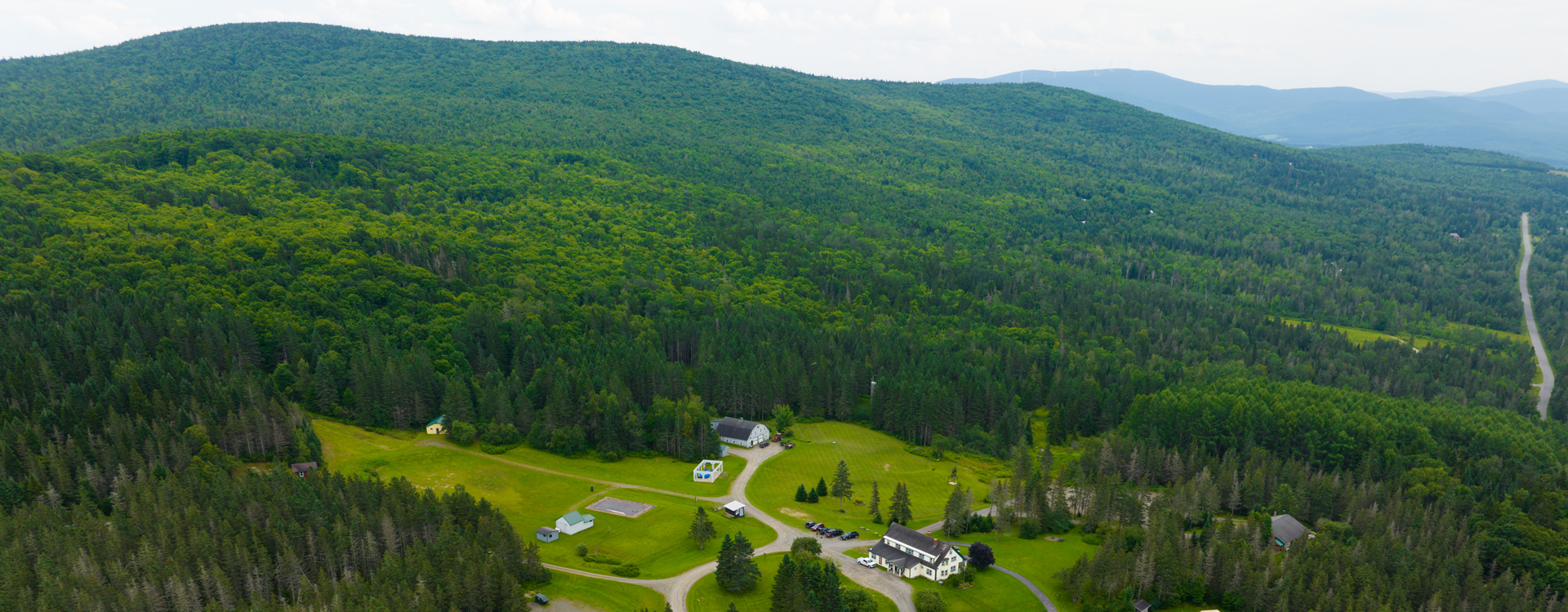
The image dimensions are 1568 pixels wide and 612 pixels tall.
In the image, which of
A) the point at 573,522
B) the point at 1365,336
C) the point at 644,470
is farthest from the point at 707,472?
the point at 1365,336

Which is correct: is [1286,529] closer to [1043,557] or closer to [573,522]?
[1043,557]

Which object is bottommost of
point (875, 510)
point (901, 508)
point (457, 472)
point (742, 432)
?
point (742, 432)

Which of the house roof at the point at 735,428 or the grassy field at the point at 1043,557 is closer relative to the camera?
the grassy field at the point at 1043,557

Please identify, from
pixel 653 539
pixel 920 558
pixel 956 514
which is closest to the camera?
pixel 920 558

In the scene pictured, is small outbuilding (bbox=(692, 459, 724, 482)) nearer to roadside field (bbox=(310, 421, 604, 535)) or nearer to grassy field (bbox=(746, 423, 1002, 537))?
grassy field (bbox=(746, 423, 1002, 537))

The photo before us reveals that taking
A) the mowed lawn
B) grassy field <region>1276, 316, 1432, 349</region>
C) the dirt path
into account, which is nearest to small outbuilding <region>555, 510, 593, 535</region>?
the mowed lawn

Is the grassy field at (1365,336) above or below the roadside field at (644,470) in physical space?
below

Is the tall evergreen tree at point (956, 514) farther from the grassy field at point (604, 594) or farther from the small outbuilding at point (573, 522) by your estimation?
the small outbuilding at point (573, 522)

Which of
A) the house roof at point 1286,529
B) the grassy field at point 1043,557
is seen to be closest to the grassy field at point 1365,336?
the house roof at point 1286,529
